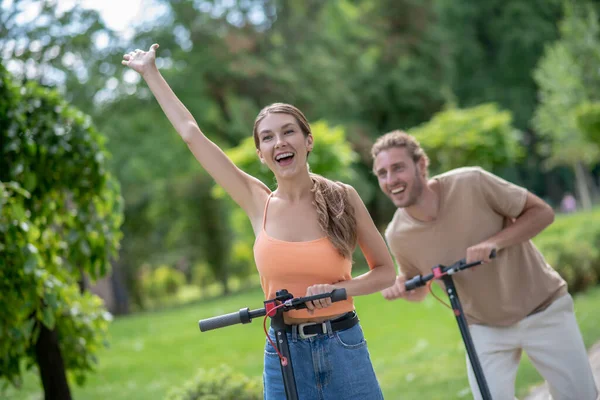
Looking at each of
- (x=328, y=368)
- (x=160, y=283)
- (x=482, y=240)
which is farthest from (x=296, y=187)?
(x=160, y=283)

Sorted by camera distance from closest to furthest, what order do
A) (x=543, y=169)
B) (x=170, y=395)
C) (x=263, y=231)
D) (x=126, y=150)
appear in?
(x=263, y=231)
(x=170, y=395)
(x=126, y=150)
(x=543, y=169)

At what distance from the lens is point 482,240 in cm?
404

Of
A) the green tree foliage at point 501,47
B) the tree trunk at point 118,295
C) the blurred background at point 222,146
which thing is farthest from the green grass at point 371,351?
the green tree foliage at point 501,47

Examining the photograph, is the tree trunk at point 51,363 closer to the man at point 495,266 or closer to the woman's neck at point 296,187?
the man at point 495,266

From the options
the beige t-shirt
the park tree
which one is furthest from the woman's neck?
the park tree

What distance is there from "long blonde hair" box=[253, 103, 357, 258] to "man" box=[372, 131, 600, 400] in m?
0.99

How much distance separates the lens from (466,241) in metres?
4.05

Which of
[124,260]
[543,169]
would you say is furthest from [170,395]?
[543,169]

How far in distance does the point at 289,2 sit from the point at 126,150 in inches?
416

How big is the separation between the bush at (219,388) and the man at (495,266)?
1395mm

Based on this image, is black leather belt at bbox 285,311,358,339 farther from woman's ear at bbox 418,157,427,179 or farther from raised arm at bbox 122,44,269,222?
woman's ear at bbox 418,157,427,179

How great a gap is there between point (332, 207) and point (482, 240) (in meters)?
1.40

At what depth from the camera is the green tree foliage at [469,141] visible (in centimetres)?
1630

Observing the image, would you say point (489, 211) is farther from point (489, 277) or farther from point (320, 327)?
point (320, 327)
